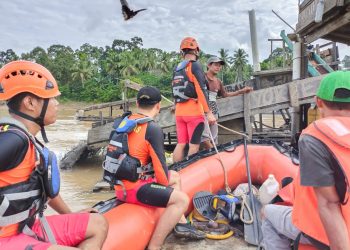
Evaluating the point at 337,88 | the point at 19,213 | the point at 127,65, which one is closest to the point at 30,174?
the point at 19,213

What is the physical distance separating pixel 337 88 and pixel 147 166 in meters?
1.75

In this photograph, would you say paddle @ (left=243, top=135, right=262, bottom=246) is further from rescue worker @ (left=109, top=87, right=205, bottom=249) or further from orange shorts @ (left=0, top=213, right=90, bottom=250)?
orange shorts @ (left=0, top=213, right=90, bottom=250)

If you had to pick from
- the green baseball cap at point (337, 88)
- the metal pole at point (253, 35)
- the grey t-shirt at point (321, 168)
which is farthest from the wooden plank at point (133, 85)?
the grey t-shirt at point (321, 168)

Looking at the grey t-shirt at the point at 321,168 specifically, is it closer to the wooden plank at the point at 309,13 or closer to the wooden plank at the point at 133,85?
the wooden plank at the point at 309,13

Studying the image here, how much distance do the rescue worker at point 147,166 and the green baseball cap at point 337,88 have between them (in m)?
1.45

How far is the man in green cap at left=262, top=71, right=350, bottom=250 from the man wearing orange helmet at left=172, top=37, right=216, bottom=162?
2.93m

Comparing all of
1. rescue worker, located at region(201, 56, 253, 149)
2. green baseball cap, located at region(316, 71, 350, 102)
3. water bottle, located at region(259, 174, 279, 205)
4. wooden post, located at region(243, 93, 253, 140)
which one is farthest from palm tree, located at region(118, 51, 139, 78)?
green baseball cap, located at region(316, 71, 350, 102)

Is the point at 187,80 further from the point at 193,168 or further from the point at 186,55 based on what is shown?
the point at 193,168

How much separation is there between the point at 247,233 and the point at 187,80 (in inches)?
90.9

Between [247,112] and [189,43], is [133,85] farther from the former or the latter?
[189,43]

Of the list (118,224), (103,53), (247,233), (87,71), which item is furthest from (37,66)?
(103,53)

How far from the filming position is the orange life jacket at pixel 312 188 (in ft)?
5.22

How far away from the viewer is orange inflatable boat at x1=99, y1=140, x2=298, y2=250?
2.75m

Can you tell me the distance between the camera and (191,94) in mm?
4824
